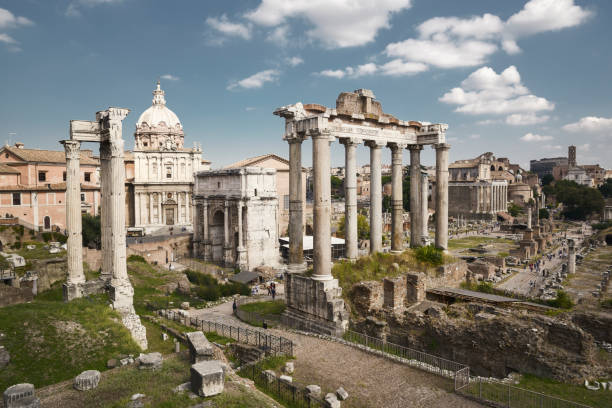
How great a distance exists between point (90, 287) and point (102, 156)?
5135 mm

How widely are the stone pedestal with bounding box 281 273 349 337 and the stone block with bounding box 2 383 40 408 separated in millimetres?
8738

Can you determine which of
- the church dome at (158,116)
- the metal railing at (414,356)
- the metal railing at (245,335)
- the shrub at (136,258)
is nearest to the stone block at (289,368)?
the metal railing at (245,335)

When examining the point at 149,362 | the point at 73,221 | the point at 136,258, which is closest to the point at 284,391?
the point at 149,362

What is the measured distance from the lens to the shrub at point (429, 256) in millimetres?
18750

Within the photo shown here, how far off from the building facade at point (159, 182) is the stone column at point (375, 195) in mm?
36234

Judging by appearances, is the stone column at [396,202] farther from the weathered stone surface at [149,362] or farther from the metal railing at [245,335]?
the weathered stone surface at [149,362]

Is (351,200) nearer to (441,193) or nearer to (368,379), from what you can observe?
(441,193)

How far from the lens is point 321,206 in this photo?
14.9 metres

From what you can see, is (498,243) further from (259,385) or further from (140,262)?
(259,385)

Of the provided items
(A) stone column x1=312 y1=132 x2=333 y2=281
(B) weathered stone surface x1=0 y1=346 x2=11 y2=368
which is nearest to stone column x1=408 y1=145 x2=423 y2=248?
(A) stone column x1=312 y1=132 x2=333 y2=281

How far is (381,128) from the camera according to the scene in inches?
699

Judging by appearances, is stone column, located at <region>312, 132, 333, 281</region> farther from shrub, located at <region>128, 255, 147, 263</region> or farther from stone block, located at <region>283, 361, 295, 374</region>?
shrub, located at <region>128, 255, 147, 263</region>

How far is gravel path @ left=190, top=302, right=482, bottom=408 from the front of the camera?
31.0ft

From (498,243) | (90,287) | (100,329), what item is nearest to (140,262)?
(90,287)
